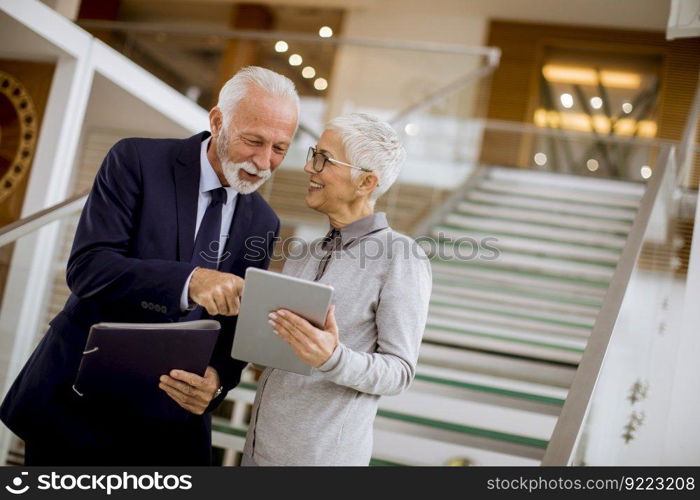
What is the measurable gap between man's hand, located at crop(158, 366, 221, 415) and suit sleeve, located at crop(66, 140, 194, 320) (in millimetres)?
161

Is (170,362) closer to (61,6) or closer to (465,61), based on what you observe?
(61,6)

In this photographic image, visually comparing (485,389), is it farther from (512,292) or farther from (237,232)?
(237,232)

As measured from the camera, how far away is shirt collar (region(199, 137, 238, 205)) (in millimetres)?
2195

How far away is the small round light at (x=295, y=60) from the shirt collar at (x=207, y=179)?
893 centimetres

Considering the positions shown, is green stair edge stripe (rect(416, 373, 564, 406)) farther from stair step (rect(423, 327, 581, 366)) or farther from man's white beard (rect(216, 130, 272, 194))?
man's white beard (rect(216, 130, 272, 194))

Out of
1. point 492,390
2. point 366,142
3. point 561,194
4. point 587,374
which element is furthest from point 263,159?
point 561,194

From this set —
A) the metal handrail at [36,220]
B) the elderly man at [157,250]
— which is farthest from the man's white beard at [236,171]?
the metal handrail at [36,220]

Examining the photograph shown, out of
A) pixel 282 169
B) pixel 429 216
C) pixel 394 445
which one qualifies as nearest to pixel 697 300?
pixel 394 445

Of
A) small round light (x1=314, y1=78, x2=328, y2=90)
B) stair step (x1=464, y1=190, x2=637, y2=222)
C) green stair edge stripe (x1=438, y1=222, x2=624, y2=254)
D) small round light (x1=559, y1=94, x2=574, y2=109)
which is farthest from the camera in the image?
small round light (x1=559, y1=94, x2=574, y2=109)

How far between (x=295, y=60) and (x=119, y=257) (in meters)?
9.47

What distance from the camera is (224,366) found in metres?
2.14

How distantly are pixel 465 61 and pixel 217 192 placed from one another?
9.30 metres

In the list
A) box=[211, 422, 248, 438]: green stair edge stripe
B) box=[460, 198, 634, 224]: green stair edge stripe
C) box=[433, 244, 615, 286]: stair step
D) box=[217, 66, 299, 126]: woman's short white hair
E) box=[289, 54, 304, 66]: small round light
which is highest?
box=[289, 54, 304, 66]: small round light

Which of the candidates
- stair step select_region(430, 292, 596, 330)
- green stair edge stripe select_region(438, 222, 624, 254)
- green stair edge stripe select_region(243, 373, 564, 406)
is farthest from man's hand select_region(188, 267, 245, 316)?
green stair edge stripe select_region(438, 222, 624, 254)
